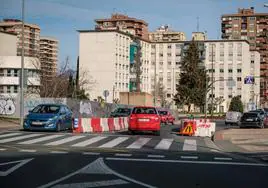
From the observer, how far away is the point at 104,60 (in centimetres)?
11444

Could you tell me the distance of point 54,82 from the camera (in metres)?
65.7

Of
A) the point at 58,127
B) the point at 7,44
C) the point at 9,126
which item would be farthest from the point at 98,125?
the point at 7,44

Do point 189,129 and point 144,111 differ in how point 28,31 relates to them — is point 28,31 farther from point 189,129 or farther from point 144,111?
point 144,111

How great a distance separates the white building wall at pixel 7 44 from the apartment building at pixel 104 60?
15674 mm

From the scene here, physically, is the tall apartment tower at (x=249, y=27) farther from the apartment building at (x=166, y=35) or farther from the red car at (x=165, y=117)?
the red car at (x=165, y=117)

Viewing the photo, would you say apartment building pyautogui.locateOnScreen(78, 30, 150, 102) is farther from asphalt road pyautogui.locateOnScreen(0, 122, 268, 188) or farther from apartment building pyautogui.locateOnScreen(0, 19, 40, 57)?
asphalt road pyautogui.locateOnScreen(0, 122, 268, 188)

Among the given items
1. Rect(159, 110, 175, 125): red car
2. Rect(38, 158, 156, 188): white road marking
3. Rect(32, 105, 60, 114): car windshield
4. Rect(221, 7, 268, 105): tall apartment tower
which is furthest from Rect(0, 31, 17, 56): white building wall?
Rect(38, 158, 156, 188): white road marking

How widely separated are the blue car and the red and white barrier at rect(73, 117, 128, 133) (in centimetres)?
104

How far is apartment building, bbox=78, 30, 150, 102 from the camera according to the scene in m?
114

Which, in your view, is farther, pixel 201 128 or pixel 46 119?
pixel 201 128

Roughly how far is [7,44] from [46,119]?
273 ft

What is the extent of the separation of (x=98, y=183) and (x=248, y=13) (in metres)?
170

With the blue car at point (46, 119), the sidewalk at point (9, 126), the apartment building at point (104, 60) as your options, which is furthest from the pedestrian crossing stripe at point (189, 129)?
the apartment building at point (104, 60)

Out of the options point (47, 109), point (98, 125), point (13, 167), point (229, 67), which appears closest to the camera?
point (13, 167)
